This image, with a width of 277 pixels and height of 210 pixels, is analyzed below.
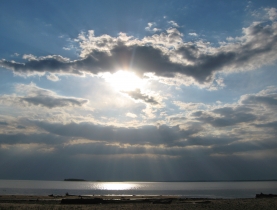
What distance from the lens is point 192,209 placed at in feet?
128

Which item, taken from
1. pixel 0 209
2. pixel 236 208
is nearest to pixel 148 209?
pixel 236 208

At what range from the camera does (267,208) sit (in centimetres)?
3831

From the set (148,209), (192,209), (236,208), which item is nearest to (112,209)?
(148,209)

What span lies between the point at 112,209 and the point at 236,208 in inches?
710

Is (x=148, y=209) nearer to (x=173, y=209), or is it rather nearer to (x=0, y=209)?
(x=173, y=209)

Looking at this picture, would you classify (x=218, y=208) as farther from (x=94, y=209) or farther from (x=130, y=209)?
(x=94, y=209)

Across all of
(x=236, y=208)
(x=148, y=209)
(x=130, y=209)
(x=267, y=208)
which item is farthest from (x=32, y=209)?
(x=267, y=208)

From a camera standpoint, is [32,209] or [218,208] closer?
[32,209]

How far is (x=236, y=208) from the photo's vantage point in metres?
40.0

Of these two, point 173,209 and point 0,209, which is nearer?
point 0,209

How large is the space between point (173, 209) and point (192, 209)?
2.69m

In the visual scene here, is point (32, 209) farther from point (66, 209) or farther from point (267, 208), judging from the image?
point (267, 208)

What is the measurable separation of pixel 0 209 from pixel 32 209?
3910 mm

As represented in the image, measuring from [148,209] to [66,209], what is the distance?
37.9 feet
